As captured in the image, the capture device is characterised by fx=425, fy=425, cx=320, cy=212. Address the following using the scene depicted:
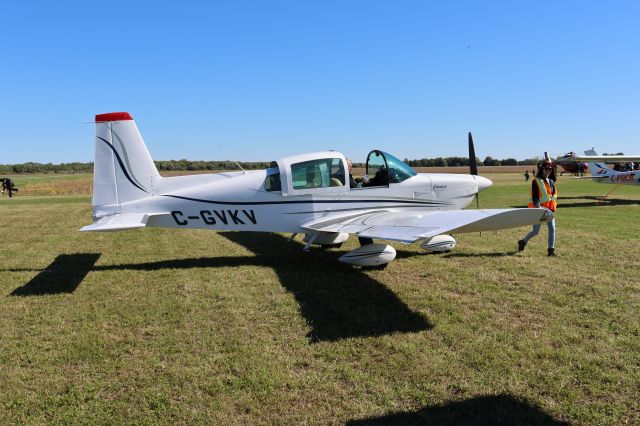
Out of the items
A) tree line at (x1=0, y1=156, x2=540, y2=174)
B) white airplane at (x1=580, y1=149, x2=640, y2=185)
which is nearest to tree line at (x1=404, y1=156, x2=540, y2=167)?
tree line at (x1=0, y1=156, x2=540, y2=174)

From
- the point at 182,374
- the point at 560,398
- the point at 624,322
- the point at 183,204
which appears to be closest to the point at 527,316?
the point at 624,322

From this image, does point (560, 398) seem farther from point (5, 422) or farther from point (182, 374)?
point (5, 422)

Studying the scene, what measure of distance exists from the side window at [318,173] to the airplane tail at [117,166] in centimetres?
274

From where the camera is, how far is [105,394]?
3529mm

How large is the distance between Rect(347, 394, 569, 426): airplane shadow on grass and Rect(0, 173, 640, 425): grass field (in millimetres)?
14

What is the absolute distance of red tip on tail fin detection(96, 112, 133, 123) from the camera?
7719mm

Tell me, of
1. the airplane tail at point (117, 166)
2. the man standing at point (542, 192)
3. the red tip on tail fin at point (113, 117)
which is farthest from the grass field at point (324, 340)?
the red tip on tail fin at point (113, 117)

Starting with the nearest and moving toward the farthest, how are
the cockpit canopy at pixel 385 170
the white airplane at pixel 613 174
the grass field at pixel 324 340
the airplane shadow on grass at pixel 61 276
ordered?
the grass field at pixel 324 340
the airplane shadow on grass at pixel 61 276
the cockpit canopy at pixel 385 170
the white airplane at pixel 613 174

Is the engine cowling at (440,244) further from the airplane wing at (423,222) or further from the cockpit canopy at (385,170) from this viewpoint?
the cockpit canopy at (385,170)

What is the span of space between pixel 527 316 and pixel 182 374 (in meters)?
3.90

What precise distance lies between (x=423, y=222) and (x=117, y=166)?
5529mm

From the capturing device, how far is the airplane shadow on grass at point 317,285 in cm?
486

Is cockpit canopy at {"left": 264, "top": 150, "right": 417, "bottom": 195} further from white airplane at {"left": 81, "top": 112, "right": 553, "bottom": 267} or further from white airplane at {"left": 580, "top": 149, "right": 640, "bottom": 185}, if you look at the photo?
white airplane at {"left": 580, "top": 149, "right": 640, "bottom": 185}

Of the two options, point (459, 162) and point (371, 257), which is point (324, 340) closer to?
point (371, 257)
